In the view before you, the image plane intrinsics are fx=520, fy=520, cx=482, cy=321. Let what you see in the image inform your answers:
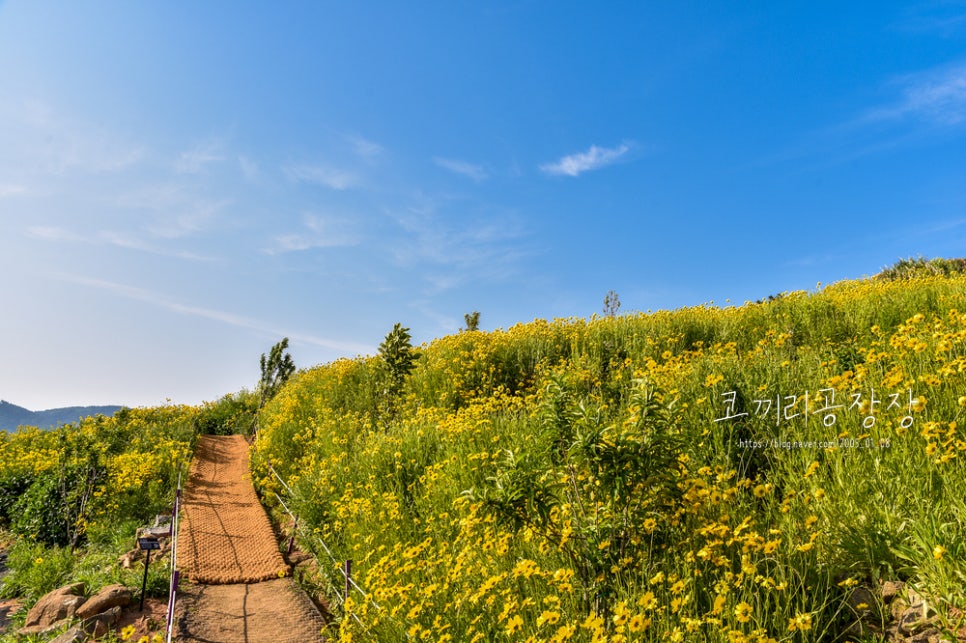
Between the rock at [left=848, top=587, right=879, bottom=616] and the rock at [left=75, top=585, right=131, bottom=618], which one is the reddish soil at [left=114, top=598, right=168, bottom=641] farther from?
the rock at [left=848, top=587, right=879, bottom=616]

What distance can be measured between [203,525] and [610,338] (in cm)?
871

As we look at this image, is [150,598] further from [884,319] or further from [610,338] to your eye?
[884,319]

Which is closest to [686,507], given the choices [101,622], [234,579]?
[234,579]

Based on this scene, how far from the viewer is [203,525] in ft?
29.9

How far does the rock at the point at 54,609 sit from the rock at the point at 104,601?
11.1 inches

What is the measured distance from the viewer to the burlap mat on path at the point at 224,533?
7.38 meters

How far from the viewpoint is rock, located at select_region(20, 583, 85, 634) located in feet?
20.9

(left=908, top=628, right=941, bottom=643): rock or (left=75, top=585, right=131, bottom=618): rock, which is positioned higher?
(left=908, top=628, right=941, bottom=643): rock

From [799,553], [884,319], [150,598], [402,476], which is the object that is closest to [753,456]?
[799,553]

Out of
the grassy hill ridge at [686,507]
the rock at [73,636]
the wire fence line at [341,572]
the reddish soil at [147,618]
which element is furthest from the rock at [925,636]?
the rock at [73,636]

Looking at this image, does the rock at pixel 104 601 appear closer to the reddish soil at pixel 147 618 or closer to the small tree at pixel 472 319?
the reddish soil at pixel 147 618

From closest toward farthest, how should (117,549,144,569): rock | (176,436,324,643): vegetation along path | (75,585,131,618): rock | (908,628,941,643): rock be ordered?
(908,628,941,643): rock
(176,436,324,643): vegetation along path
(75,585,131,618): rock
(117,549,144,569): rock

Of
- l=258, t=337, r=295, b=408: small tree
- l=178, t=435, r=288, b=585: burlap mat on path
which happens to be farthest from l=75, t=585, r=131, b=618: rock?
l=258, t=337, r=295, b=408: small tree

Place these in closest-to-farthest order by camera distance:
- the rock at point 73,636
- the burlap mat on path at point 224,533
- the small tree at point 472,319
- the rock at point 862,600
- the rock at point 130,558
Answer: the rock at point 862,600 → the rock at point 73,636 → the burlap mat on path at point 224,533 → the rock at point 130,558 → the small tree at point 472,319
